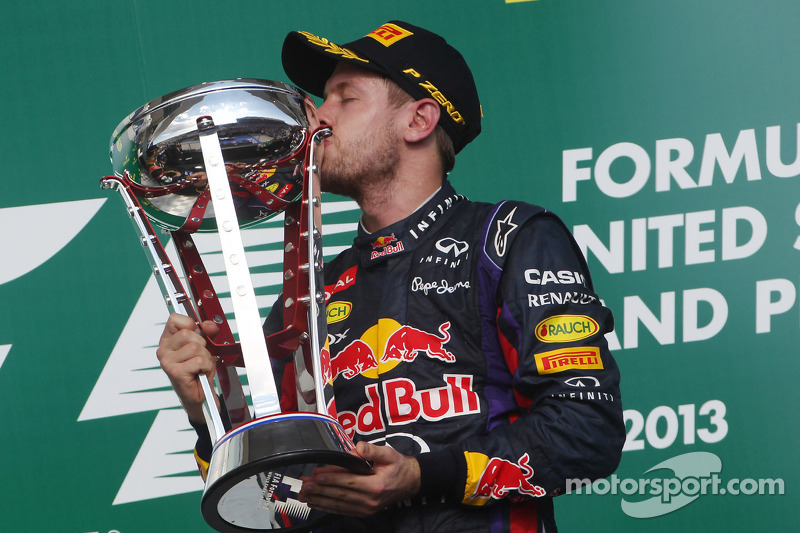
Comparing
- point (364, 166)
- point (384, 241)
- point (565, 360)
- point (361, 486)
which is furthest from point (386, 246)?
point (361, 486)

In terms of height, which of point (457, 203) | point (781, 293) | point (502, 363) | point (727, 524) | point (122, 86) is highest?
point (122, 86)

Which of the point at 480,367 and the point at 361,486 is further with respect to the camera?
the point at 480,367

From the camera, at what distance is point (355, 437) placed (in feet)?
4.02

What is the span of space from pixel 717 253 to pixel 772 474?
1.78 feet

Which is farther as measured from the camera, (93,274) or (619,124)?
(619,124)

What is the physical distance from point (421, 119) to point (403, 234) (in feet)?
0.71

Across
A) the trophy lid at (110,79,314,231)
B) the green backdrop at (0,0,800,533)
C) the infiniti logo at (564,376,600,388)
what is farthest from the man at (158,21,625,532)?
the green backdrop at (0,0,800,533)

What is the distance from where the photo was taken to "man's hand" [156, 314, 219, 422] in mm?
1044

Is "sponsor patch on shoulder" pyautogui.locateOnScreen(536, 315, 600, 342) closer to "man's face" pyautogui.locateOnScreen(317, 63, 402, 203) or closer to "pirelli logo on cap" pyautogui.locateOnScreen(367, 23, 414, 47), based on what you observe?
"man's face" pyautogui.locateOnScreen(317, 63, 402, 203)

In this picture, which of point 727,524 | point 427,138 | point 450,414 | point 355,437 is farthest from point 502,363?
point 727,524

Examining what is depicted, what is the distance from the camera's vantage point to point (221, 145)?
3.54ft

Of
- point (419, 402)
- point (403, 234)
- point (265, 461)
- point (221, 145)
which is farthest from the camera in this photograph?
point (403, 234)

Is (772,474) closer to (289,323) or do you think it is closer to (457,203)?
(457,203)

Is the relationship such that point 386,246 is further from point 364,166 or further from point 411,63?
point 411,63
